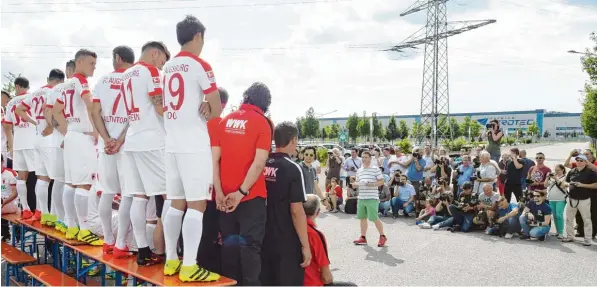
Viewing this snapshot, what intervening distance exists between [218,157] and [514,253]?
6599mm

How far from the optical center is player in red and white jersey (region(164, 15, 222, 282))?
3.70m

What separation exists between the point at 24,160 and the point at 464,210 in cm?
842

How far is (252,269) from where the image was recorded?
374cm

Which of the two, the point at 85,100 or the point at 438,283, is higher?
the point at 85,100

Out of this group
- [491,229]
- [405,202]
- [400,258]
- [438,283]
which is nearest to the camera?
[438,283]

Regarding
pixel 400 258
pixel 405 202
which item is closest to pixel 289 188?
pixel 400 258

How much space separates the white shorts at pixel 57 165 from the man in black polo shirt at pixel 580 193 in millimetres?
8779

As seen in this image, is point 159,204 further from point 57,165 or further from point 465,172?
point 465,172

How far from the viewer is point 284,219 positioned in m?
3.92

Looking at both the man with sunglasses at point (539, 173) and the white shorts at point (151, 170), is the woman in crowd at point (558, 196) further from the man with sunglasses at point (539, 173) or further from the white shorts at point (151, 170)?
the white shorts at point (151, 170)

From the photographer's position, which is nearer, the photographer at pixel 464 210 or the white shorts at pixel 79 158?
the white shorts at pixel 79 158

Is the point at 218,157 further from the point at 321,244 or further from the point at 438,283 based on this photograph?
the point at 438,283

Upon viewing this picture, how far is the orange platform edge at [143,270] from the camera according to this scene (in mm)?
3588

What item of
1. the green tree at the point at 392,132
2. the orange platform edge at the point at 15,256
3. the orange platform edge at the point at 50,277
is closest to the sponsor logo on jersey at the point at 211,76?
the orange platform edge at the point at 50,277
